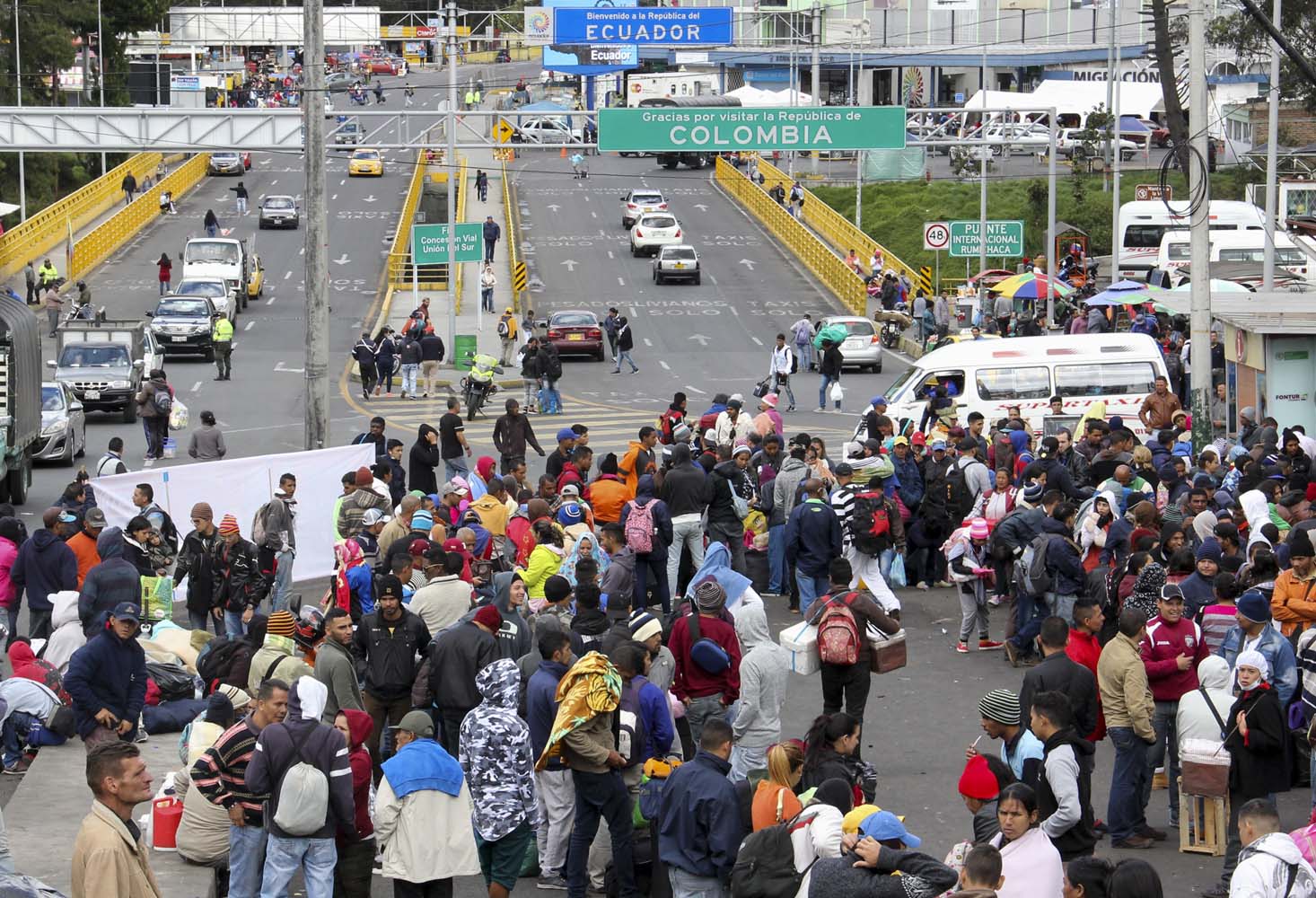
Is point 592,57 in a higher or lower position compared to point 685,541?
higher

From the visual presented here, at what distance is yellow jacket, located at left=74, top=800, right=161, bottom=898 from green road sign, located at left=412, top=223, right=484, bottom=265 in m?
33.8

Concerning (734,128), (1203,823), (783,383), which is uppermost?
(734,128)

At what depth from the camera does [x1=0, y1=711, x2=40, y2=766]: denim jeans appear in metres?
13.2

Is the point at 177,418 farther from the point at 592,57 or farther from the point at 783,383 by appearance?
the point at 592,57

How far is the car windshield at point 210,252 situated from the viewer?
50.7 m

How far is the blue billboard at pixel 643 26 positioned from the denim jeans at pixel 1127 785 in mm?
68542

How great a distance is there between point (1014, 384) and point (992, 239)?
15.3 m

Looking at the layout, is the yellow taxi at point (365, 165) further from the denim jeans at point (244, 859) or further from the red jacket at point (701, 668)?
the denim jeans at point (244, 859)

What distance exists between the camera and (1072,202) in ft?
208

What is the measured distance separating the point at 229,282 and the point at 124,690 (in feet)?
130

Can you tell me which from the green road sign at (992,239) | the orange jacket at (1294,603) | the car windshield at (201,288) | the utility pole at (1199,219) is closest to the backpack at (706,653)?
the orange jacket at (1294,603)

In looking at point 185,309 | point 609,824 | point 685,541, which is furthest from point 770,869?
point 185,309

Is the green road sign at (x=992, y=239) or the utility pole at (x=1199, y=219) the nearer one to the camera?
the utility pole at (x=1199, y=219)

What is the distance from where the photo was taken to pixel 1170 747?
1230 cm
